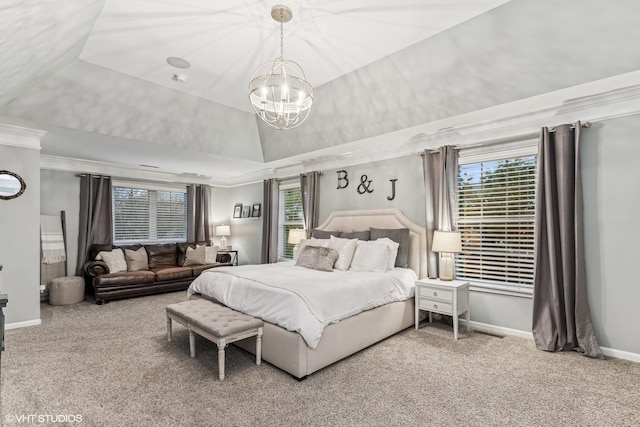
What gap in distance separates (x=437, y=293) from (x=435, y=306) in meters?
0.15

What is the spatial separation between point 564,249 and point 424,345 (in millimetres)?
1683

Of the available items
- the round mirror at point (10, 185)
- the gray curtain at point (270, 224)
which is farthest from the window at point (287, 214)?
the round mirror at point (10, 185)

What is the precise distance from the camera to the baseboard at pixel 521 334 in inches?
A: 119

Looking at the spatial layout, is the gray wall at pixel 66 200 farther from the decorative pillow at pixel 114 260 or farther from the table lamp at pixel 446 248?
the table lamp at pixel 446 248

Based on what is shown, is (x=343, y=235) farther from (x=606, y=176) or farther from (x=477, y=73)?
(x=606, y=176)

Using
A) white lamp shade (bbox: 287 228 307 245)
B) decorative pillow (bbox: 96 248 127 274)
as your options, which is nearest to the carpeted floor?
decorative pillow (bbox: 96 248 127 274)

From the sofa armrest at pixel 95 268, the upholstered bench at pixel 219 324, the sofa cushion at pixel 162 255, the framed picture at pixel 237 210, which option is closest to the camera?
the upholstered bench at pixel 219 324

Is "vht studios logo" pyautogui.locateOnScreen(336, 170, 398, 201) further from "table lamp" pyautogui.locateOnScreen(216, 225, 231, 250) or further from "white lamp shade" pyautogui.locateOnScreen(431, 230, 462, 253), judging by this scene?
"table lamp" pyautogui.locateOnScreen(216, 225, 231, 250)

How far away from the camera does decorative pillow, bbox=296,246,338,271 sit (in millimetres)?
4145

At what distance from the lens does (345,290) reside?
3.19m

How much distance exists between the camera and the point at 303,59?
3.49 m

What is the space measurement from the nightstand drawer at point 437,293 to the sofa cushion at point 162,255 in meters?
5.06

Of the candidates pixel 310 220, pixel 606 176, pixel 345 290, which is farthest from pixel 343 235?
pixel 606 176

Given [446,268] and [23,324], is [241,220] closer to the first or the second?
[23,324]
